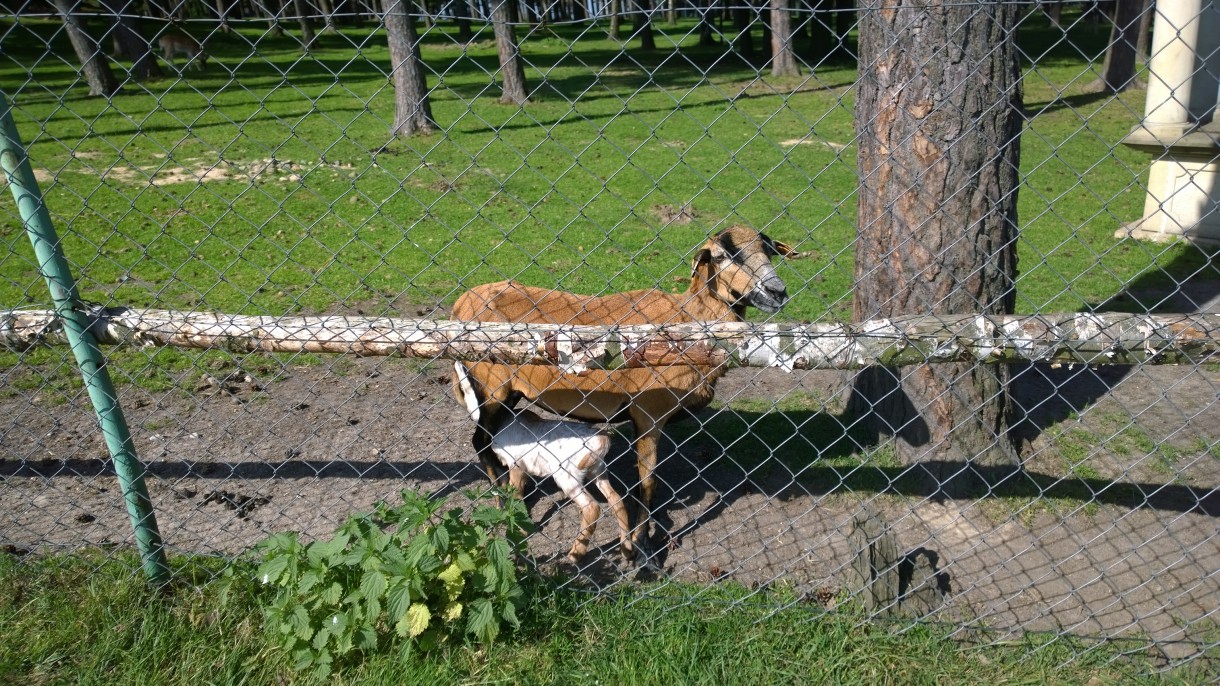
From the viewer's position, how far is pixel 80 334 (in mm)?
2971

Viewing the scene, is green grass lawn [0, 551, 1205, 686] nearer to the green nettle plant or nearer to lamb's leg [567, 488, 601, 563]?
the green nettle plant

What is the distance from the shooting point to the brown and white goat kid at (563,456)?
4.12 meters

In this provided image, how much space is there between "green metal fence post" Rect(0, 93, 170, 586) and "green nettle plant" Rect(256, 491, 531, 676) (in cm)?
58

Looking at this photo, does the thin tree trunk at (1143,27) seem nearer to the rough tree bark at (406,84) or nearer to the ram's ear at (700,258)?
the ram's ear at (700,258)

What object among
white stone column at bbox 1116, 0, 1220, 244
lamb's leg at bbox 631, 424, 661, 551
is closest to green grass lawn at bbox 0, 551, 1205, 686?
lamb's leg at bbox 631, 424, 661, 551

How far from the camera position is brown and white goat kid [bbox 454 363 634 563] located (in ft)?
13.5

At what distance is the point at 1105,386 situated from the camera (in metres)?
5.56

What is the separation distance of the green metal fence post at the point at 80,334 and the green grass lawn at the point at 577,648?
0.67ft

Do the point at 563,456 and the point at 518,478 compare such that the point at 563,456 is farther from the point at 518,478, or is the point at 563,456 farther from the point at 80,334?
the point at 80,334

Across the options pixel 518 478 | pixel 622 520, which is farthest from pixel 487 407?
pixel 622 520

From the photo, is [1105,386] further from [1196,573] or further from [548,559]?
[548,559]

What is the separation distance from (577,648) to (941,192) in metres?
2.65

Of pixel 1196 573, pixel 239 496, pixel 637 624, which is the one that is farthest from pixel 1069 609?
pixel 239 496

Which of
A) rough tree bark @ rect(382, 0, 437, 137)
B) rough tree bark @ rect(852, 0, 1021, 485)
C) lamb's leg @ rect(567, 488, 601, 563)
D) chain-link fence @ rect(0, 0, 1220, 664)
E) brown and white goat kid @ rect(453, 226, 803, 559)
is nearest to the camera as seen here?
chain-link fence @ rect(0, 0, 1220, 664)
